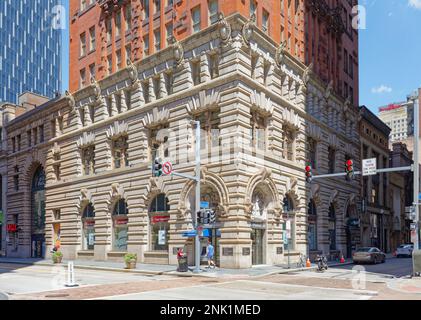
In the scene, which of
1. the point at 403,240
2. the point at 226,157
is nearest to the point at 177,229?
the point at 226,157

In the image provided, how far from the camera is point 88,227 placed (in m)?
49.2

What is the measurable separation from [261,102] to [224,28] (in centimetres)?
604

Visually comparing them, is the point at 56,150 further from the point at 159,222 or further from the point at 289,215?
the point at 289,215

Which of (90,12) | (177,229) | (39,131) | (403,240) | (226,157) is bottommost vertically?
(403,240)

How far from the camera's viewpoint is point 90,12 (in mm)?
51781

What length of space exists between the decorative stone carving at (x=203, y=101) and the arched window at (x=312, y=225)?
48.0ft

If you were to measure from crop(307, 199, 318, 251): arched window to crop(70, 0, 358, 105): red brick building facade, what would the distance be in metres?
13.1

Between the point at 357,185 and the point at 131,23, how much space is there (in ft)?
101

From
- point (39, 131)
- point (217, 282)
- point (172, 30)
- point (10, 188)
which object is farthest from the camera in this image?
point (10, 188)

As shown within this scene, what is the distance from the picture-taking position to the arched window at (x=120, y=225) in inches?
1754

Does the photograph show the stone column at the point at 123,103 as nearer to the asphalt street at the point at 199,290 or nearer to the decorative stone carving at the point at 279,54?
the decorative stone carving at the point at 279,54

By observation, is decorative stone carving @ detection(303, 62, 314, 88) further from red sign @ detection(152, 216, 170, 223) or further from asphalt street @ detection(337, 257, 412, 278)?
red sign @ detection(152, 216, 170, 223)

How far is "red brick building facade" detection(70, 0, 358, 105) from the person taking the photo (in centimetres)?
4000
